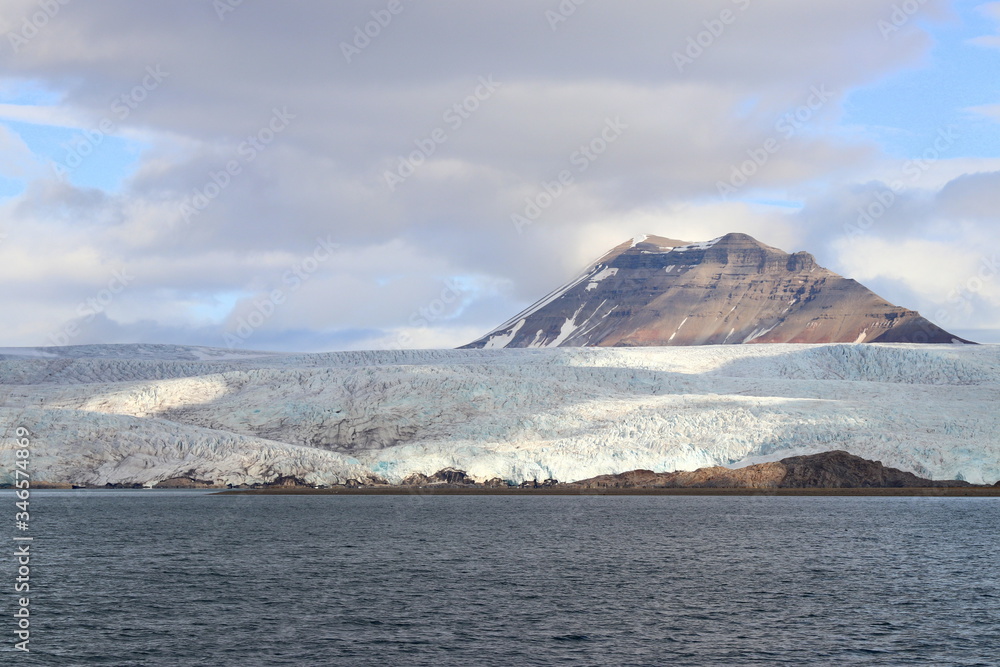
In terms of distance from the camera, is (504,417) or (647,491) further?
(504,417)

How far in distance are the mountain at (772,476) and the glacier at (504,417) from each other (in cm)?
51

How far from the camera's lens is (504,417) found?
69.2m

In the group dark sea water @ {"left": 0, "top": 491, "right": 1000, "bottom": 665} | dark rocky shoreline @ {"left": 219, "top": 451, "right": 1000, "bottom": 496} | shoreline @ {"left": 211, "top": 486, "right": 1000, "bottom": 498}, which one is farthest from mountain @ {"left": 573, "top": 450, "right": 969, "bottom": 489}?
dark sea water @ {"left": 0, "top": 491, "right": 1000, "bottom": 665}

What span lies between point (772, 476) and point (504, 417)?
1749cm

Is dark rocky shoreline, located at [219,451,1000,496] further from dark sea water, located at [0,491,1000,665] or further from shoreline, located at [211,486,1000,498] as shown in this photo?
dark sea water, located at [0,491,1000,665]

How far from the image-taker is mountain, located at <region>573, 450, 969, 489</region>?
6247 cm

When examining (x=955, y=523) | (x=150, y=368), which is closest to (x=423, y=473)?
(x=955, y=523)

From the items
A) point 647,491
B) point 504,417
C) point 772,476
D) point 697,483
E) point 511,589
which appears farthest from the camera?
point 504,417

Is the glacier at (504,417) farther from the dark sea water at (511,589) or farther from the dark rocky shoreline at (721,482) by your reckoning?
the dark sea water at (511,589)

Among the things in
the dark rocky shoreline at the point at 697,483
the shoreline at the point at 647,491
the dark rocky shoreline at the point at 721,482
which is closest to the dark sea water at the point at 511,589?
the shoreline at the point at 647,491

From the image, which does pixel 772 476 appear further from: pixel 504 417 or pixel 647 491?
pixel 504 417

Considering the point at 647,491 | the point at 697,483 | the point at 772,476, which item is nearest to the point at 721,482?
the point at 697,483

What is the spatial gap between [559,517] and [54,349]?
247ft

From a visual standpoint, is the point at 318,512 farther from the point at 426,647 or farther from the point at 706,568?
the point at 426,647
